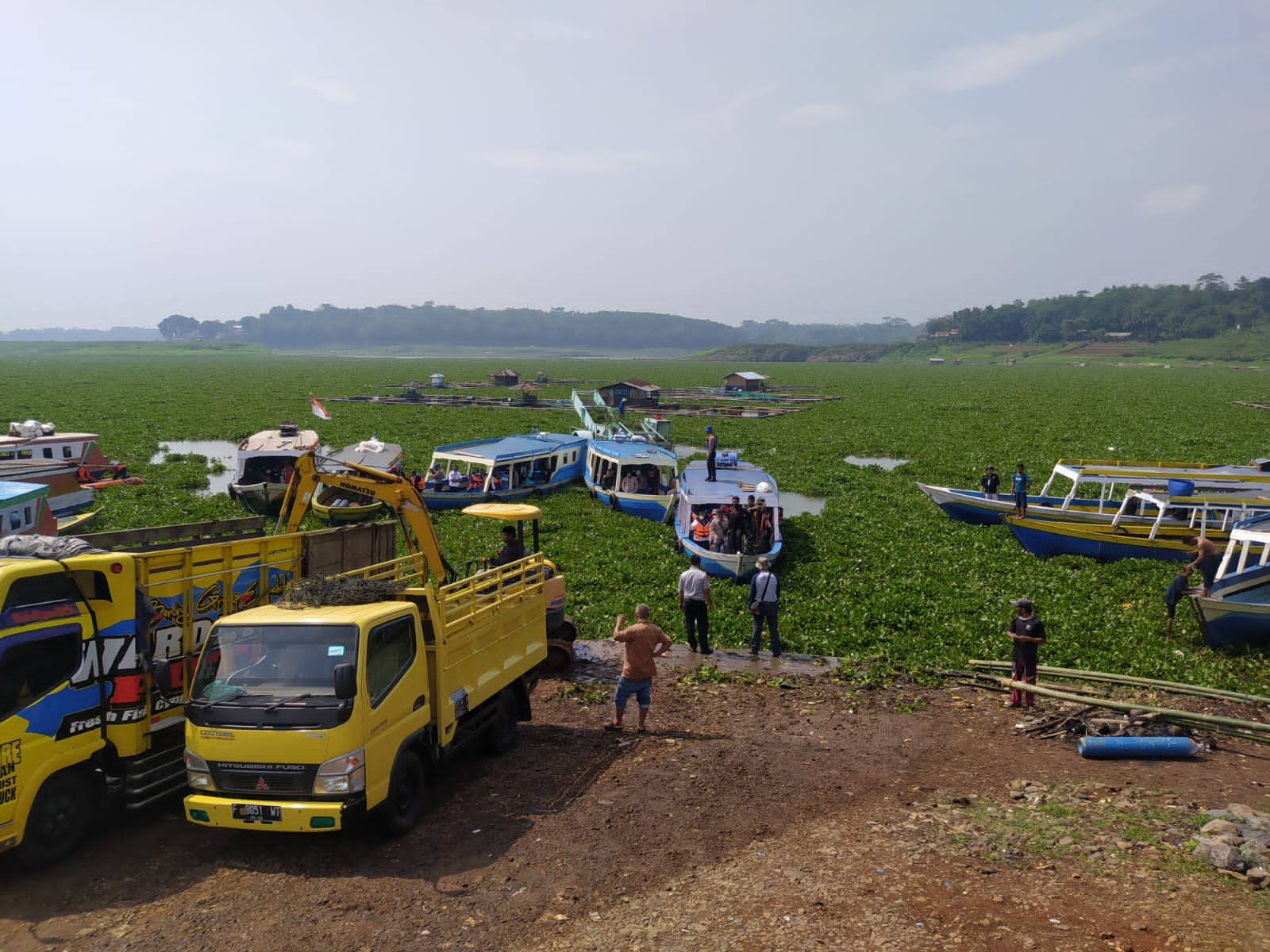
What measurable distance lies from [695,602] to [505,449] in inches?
692

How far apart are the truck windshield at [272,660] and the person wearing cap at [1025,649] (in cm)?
940

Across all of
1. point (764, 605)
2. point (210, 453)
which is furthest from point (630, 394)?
point (764, 605)

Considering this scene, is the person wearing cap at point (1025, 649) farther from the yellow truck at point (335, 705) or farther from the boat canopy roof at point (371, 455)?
the boat canopy roof at point (371, 455)

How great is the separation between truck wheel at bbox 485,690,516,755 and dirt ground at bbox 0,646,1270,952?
0.20 meters

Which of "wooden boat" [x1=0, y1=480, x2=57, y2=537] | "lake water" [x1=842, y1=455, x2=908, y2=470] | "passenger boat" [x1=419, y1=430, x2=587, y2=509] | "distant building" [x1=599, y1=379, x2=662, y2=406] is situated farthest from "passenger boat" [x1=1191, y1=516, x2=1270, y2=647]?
"distant building" [x1=599, y1=379, x2=662, y2=406]

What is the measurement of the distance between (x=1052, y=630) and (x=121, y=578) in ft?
49.7

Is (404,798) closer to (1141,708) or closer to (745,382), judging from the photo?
(1141,708)

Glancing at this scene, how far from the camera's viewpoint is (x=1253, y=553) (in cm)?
1898

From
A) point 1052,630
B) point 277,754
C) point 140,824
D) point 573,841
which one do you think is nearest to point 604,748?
point 573,841

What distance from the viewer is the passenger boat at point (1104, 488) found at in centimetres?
2162

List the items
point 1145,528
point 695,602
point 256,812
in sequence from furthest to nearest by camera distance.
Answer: point 1145,528
point 695,602
point 256,812

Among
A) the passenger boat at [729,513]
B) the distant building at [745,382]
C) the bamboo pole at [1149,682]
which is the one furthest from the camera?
the distant building at [745,382]

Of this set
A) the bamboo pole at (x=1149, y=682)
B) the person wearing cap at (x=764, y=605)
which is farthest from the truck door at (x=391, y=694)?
the bamboo pole at (x=1149, y=682)

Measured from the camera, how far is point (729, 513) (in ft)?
71.5
